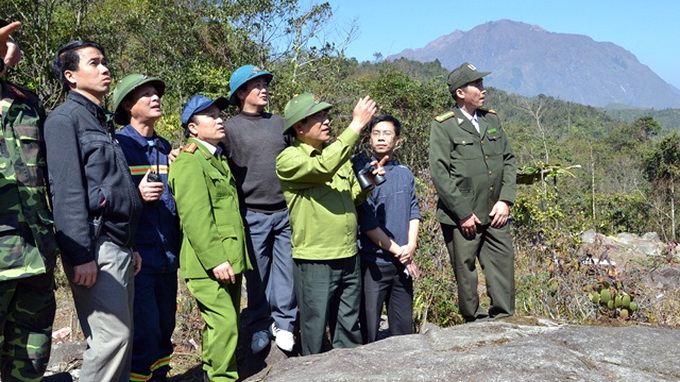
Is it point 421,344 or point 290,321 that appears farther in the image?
point 290,321

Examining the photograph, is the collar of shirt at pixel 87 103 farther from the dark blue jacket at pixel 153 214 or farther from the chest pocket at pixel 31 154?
the dark blue jacket at pixel 153 214

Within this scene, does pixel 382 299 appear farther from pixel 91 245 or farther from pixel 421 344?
pixel 91 245

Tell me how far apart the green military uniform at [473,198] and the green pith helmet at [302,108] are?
1067 mm

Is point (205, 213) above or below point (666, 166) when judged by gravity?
below

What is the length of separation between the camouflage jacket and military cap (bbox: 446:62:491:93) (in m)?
2.65

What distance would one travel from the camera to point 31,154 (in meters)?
2.45

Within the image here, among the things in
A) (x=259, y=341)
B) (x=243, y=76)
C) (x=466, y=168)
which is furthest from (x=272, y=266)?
(x=466, y=168)

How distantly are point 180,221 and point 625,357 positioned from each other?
237 cm

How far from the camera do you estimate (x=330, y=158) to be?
Result: 304 cm

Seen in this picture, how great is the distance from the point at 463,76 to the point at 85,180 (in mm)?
2568

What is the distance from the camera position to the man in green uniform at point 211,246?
3.10 metres

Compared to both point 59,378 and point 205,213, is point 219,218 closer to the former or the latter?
point 205,213

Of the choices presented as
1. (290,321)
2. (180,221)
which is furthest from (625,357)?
(180,221)

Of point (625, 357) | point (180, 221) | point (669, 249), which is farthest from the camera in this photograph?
point (669, 249)
